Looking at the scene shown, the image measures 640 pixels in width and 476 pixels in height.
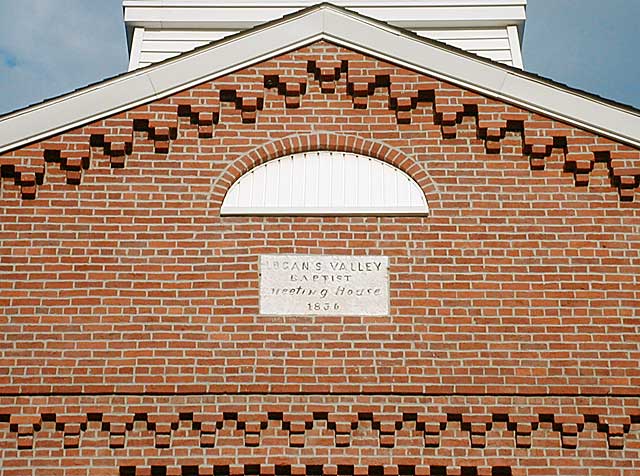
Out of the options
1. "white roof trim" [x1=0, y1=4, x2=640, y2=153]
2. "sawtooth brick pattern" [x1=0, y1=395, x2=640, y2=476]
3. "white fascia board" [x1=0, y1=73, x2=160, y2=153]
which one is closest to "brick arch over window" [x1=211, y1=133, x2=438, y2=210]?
"white roof trim" [x1=0, y1=4, x2=640, y2=153]

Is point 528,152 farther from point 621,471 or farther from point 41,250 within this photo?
point 41,250

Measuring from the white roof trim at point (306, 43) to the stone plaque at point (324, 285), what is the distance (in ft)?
7.38

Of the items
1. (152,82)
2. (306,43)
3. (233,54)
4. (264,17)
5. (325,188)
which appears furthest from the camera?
(264,17)

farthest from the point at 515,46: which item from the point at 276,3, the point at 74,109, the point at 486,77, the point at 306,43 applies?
the point at 74,109

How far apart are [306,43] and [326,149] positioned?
126 cm

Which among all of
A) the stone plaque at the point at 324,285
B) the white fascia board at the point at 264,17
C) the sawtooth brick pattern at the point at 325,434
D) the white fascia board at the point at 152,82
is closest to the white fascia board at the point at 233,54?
the white fascia board at the point at 152,82

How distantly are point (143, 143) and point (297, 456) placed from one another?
149 inches

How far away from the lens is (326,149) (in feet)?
42.8

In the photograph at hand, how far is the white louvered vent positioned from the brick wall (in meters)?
0.11

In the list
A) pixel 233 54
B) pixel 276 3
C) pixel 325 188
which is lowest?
pixel 325 188

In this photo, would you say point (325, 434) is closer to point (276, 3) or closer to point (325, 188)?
point (325, 188)

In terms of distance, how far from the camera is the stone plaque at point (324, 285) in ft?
40.1

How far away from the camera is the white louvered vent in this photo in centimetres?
1263

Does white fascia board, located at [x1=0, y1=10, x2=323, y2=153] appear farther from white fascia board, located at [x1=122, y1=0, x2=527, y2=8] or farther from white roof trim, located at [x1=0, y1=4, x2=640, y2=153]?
white fascia board, located at [x1=122, y1=0, x2=527, y2=8]
